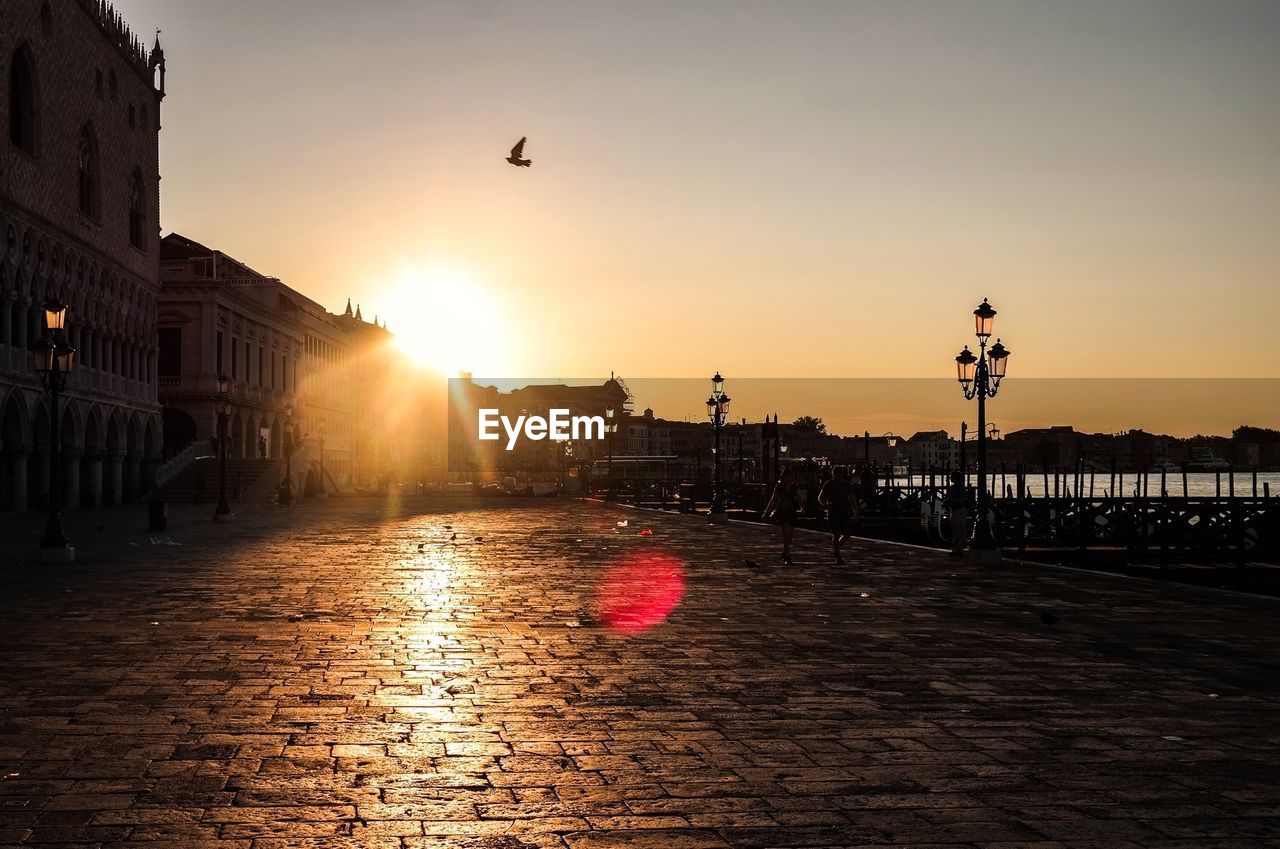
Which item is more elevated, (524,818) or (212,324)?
(212,324)

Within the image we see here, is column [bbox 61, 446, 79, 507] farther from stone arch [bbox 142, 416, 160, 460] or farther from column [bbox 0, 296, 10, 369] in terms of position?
stone arch [bbox 142, 416, 160, 460]

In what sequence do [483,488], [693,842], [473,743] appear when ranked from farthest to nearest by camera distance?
[483,488] → [473,743] → [693,842]

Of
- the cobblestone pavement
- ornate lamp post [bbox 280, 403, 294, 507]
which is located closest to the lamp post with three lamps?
ornate lamp post [bbox 280, 403, 294, 507]

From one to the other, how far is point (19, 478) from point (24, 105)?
44.0ft

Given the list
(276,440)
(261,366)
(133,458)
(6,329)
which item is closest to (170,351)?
(261,366)

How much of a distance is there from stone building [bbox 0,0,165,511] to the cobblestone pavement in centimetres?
3035

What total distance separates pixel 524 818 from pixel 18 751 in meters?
3.10

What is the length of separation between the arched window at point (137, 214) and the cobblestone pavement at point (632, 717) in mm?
46589

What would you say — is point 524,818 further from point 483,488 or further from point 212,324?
point 483,488

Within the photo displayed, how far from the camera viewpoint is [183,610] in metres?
13.8

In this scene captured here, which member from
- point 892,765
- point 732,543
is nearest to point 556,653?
point 892,765

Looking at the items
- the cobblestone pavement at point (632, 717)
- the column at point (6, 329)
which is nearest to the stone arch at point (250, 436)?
the column at point (6, 329)

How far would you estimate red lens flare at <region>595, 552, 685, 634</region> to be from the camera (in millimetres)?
13219

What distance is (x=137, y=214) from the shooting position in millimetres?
59594
